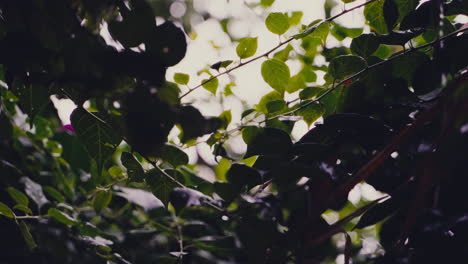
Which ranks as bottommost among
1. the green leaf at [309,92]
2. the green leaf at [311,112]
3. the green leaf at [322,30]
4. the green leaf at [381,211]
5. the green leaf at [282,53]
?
the green leaf at [381,211]

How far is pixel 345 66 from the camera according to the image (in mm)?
622

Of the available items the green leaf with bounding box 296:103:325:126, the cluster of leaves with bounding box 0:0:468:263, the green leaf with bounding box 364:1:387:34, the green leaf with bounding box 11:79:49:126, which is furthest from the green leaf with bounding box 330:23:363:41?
the green leaf with bounding box 11:79:49:126

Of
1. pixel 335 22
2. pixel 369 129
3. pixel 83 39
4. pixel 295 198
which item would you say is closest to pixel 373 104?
pixel 369 129

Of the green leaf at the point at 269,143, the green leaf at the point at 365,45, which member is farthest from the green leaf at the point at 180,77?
the green leaf at the point at 365,45

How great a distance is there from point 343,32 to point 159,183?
20.7 inches

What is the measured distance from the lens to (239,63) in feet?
2.32

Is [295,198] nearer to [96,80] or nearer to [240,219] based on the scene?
[240,219]

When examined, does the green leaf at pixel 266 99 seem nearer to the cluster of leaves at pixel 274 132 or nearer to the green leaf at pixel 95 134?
the cluster of leaves at pixel 274 132

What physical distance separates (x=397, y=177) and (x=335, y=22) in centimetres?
44

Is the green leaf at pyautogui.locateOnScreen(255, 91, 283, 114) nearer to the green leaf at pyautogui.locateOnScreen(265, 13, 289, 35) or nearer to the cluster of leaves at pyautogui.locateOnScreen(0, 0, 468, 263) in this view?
the cluster of leaves at pyautogui.locateOnScreen(0, 0, 468, 263)

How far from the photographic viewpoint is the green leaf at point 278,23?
70 cm

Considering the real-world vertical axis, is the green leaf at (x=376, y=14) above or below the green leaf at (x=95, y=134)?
above

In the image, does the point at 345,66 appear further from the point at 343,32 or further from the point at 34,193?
the point at 34,193

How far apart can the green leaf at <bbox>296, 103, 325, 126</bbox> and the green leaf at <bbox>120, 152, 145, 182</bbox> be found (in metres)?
0.31
